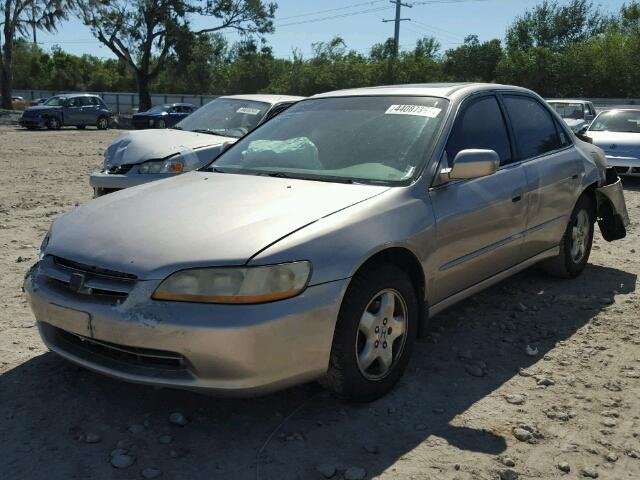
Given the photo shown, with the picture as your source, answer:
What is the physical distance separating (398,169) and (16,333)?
2558mm

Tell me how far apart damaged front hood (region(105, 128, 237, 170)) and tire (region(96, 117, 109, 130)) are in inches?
917

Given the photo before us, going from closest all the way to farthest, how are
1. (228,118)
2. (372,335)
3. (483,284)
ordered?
(372,335), (483,284), (228,118)

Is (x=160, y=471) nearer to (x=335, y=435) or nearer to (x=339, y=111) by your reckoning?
(x=335, y=435)

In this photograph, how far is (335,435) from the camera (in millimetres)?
2977

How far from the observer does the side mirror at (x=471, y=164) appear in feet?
11.8

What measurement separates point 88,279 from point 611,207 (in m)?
4.61

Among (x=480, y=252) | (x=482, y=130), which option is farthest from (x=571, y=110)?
(x=480, y=252)

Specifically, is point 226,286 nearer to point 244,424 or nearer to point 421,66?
point 244,424

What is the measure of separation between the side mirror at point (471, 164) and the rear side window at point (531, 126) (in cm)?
105

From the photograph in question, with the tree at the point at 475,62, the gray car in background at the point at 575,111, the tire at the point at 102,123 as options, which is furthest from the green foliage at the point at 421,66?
the gray car in background at the point at 575,111

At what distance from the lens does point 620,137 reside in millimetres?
11703

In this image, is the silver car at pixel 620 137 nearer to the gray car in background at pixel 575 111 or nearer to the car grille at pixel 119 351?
the gray car in background at pixel 575 111

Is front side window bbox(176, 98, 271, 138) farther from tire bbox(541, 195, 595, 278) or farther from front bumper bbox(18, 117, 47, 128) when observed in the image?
front bumper bbox(18, 117, 47, 128)

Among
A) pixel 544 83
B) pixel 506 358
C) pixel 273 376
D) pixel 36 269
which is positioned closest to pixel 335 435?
pixel 273 376
